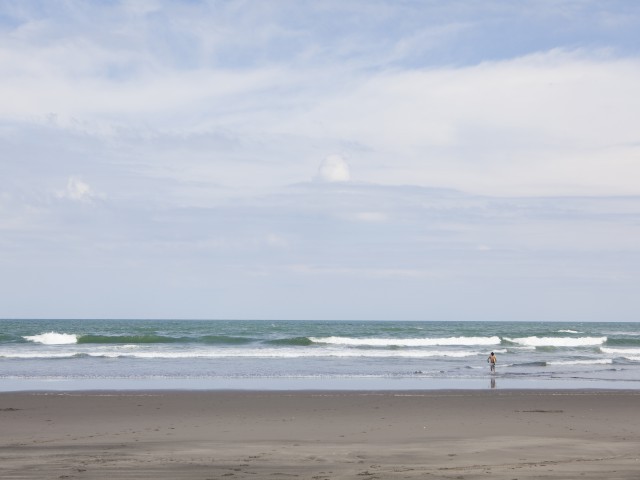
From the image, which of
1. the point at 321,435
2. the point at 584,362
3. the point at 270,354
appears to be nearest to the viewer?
the point at 321,435

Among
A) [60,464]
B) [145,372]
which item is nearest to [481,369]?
[145,372]

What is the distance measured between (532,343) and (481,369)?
2837 centimetres

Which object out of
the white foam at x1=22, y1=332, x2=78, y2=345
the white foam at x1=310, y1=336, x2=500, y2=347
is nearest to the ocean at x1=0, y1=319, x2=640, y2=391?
the white foam at x1=310, y1=336, x2=500, y2=347

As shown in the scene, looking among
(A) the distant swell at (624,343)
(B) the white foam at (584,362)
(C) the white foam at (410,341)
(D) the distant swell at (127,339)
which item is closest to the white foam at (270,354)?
(B) the white foam at (584,362)

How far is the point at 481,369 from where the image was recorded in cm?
2803

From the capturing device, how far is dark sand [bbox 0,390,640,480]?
9.05 m

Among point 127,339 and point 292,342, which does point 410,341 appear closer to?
point 292,342

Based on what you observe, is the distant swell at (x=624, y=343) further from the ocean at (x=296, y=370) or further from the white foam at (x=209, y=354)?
the white foam at (x=209, y=354)

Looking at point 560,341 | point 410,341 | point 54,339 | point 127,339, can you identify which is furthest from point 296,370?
point 560,341

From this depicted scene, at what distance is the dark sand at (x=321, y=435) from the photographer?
9.05 meters

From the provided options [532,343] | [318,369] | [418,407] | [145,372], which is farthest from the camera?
[532,343]

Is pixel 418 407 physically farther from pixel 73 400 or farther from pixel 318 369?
pixel 318 369

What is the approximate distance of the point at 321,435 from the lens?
1228 cm

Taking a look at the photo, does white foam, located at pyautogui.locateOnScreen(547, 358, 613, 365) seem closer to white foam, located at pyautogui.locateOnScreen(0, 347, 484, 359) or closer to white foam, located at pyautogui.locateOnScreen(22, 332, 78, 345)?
white foam, located at pyautogui.locateOnScreen(0, 347, 484, 359)
